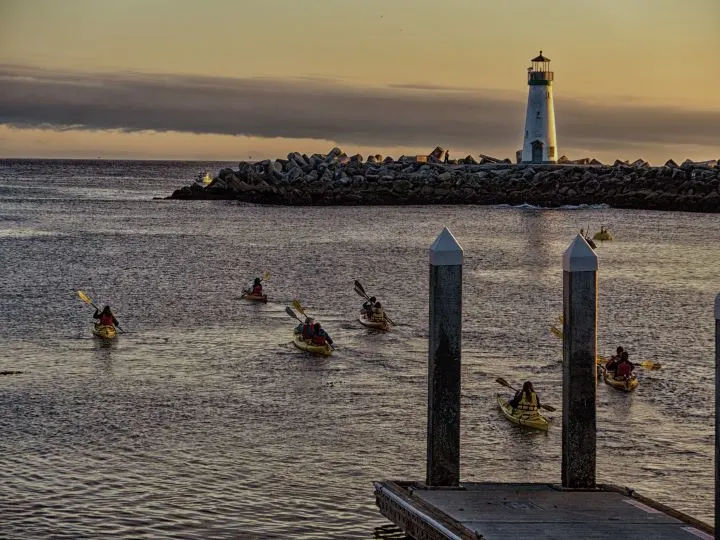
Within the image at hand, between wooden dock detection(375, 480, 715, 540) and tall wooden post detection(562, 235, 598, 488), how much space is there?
373 mm

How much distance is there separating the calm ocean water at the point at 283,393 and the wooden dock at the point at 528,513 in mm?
2649

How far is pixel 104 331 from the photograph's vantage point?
116 ft

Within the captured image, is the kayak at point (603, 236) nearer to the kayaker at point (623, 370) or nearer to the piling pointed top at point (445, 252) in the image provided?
the kayaker at point (623, 370)

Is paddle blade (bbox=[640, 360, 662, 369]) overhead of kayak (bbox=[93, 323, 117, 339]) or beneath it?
beneath

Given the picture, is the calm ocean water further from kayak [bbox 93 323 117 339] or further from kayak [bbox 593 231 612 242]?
kayak [bbox 593 231 612 242]

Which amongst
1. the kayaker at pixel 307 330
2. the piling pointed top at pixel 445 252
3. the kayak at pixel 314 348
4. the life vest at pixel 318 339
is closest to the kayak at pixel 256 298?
the kayaker at pixel 307 330

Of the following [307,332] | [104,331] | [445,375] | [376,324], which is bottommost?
[104,331]

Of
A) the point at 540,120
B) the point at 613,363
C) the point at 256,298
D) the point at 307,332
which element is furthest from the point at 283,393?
the point at 540,120

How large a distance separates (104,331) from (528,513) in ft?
73.7

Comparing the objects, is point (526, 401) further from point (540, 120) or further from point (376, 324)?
point (540, 120)

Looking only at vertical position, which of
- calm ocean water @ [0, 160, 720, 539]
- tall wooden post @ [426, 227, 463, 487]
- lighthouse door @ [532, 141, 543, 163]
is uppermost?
lighthouse door @ [532, 141, 543, 163]

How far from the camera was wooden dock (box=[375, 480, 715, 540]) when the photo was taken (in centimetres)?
1413

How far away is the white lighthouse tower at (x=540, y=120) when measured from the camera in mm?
106188

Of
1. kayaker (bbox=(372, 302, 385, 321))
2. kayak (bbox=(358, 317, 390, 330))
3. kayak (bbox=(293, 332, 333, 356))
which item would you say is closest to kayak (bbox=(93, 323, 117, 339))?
kayak (bbox=(293, 332, 333, 356))
